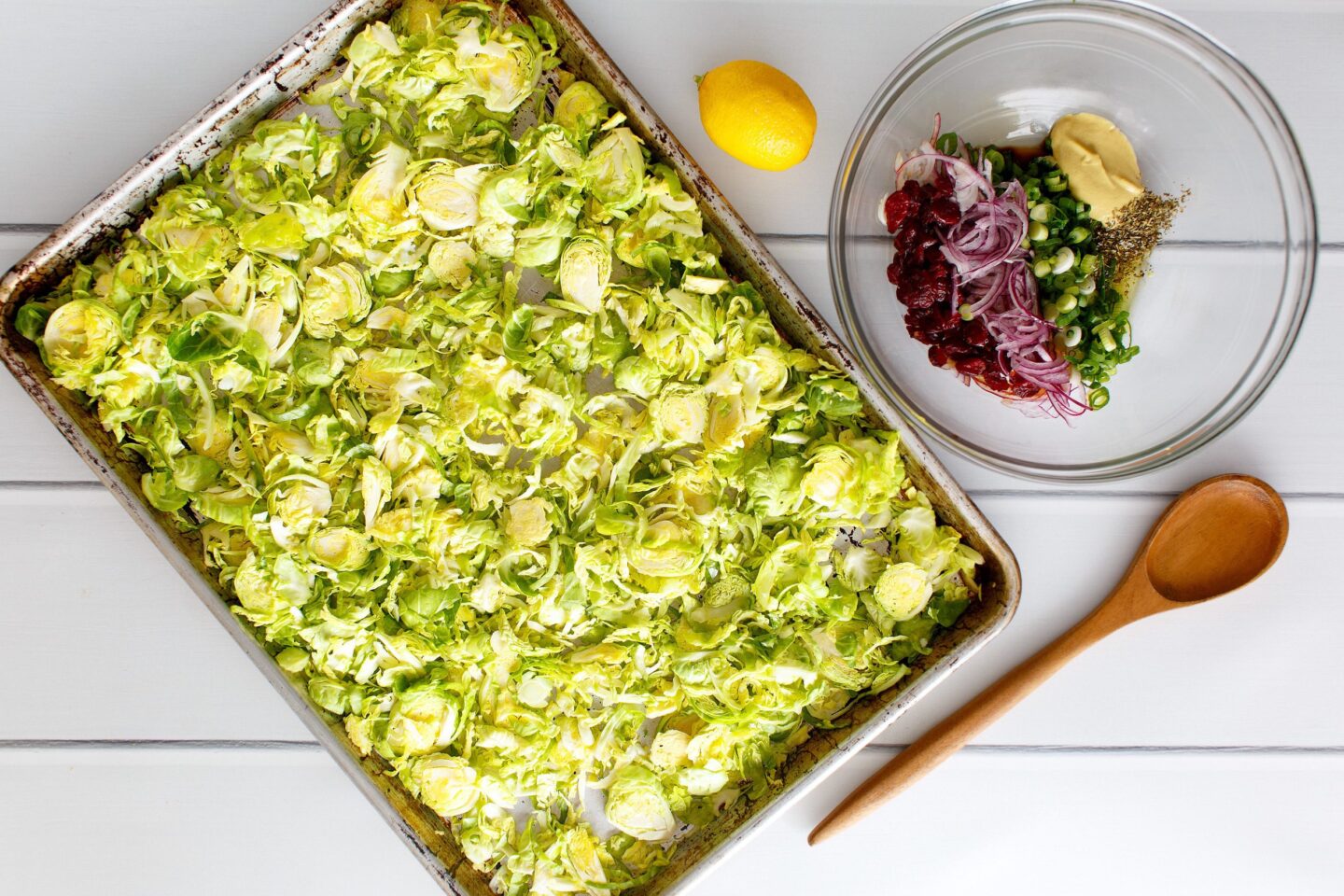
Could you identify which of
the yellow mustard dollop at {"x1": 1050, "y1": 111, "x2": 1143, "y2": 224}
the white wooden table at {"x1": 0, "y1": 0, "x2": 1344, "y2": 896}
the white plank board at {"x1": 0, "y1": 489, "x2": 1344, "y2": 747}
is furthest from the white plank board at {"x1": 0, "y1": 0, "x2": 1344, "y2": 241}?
the white plank board at {"x1": 0, "y1": 489, "x2": 1344, "y2": 747}

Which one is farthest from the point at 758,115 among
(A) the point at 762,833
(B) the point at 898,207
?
(A) the point at 762,833

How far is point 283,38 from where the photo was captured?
1.21m

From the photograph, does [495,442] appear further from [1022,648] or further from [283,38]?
[1022,648]

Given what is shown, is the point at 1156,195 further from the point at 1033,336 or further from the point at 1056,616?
the point at 1056,616

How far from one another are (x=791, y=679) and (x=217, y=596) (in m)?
0.69

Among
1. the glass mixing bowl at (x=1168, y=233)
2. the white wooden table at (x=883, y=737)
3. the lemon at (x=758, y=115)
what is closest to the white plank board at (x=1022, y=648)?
the white wooden table at (x=883, y=737)

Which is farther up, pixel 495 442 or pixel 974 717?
pixel 495 442

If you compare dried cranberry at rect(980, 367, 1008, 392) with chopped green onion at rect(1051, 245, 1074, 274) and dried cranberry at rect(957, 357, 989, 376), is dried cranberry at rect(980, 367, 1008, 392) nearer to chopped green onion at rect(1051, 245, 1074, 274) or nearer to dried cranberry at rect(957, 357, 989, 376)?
dried cranberry at rect(957, 357, 989, 376)

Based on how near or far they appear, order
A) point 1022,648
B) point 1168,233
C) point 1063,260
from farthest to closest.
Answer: point 1022,648
point 1168,233
point 1063,260

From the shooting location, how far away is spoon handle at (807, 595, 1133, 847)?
1211mm

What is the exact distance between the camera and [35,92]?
122 cm

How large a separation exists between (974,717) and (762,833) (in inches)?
13.4

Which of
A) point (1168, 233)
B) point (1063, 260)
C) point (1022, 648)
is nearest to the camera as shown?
point (1063, 260)

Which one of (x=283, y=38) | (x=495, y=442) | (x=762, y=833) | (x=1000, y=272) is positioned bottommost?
(x=762, y=833)
